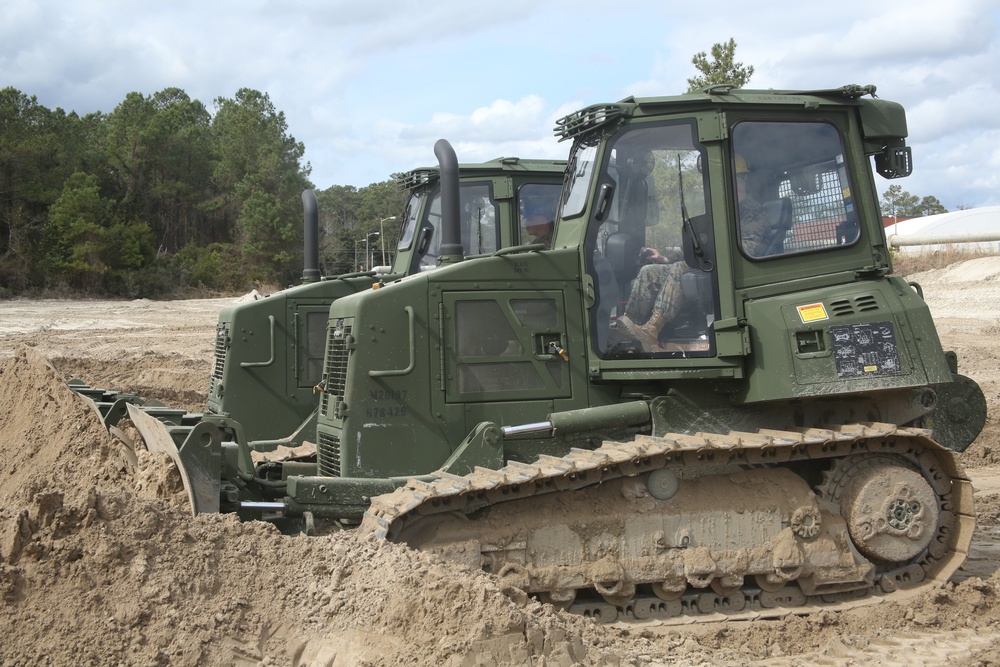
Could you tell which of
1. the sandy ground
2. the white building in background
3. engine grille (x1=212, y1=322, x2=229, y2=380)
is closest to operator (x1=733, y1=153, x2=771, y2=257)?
the sandy ground

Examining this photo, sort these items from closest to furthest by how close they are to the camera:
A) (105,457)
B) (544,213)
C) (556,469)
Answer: (556,469)
(105,457)
(544,213)

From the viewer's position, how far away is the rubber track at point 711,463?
5223 millimetres

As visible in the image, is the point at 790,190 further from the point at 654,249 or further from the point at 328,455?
the point at 328,455

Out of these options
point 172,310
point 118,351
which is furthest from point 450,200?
point 172,310

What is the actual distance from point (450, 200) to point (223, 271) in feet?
124

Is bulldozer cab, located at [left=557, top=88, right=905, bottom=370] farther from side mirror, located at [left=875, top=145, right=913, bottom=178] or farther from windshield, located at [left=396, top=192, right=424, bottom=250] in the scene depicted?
windshield, located at [left=396, top=192, right=424, bottom=250]

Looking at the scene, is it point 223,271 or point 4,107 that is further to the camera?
point 223,271

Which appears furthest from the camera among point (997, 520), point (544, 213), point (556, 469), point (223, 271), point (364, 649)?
point (223, 271)

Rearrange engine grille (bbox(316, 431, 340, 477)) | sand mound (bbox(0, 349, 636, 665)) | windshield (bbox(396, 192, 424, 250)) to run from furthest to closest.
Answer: windshield (bbox(396, 192, 424, 250))
engine grille (bbox(316, 431, 340, 477))
sand mound (bbox(0, 349, 636, 665))

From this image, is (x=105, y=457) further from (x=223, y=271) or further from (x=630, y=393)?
(x=223, y=271)

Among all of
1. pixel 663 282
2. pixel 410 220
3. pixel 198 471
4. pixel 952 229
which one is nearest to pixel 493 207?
pixel 410 220

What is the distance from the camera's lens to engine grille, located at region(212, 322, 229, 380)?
8.88 meters

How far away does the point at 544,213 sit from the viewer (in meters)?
9.24

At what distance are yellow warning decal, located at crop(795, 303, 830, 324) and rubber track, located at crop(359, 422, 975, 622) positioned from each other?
66 cm
